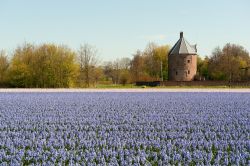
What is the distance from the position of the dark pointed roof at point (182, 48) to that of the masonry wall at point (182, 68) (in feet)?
2.48

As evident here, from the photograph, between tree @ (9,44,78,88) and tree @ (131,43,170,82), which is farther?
tree @ (131,43,170,82)

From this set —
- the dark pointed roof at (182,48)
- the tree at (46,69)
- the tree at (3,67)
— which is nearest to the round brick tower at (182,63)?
the dark pointed roof at (182,48)

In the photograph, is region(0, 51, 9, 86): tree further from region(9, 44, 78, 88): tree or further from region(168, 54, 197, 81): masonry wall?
region(168, 54, 197, 81): masonry wall

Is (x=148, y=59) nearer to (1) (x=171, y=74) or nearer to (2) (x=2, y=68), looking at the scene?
(1) (x=171, y=74)

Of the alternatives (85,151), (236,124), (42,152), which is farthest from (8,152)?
(236,124)

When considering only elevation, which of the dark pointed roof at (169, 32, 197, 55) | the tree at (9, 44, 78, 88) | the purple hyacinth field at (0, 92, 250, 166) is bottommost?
the purple hyacinth field at (0, 92, 250, 166)

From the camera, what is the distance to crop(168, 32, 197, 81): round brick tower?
59.8 m

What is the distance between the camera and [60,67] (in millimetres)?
50312

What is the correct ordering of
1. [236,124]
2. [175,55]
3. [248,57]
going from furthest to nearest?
[248,57] → [175,55] → [236,124]

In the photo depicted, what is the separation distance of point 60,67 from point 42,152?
142ft

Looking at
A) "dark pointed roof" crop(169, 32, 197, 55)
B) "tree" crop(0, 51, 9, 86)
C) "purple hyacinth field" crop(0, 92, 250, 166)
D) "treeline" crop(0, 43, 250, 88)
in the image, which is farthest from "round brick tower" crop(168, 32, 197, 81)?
"purple hyacinth field" crop(0, 92, 250, 166)

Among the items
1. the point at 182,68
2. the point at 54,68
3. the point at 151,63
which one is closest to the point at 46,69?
the point at 54,68

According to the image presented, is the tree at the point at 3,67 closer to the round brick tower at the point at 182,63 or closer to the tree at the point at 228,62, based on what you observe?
the round brick tower at the point at 182,63

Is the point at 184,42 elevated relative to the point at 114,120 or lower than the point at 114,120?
elevated
